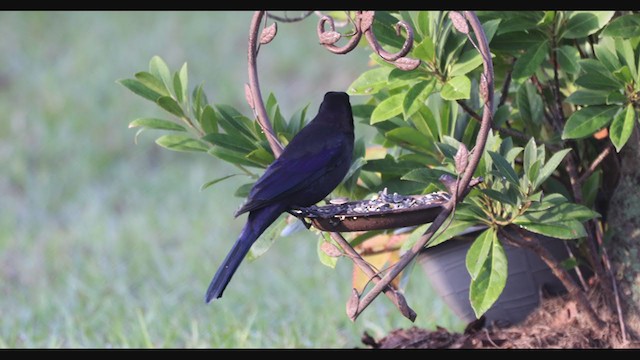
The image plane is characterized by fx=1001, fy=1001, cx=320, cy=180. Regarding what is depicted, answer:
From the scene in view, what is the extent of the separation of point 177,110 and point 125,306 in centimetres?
228

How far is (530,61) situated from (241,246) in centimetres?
106

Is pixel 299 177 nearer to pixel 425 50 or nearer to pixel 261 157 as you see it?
pixel 261 157

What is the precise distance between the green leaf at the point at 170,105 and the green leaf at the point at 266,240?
0.49 metres

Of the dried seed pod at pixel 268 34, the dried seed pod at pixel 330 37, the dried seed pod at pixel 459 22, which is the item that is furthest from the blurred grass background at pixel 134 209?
the dried seed pod at pixel 459 22

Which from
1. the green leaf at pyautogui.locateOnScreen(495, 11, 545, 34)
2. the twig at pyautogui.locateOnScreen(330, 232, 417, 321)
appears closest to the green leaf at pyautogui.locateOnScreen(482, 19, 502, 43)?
the green leaf at pyautogui.locateOnScreen(495, 11, 545, 34)

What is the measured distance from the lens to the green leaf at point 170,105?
3.26 metres

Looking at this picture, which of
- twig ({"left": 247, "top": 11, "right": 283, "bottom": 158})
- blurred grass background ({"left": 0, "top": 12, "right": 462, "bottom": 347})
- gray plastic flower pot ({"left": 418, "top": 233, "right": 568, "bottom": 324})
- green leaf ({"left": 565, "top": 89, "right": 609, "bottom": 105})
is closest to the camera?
twig ({"left": 247, "top": 11, "right": 283, "bottom": 158})

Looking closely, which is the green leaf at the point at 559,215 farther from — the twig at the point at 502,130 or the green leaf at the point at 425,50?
the green leaf at the point at 425,50

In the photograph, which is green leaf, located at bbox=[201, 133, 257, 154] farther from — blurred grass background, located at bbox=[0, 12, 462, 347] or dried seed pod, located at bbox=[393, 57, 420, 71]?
blurred grass background, located at bbox=[0, 12, 462, 347]

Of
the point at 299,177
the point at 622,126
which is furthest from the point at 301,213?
the point at 622,126

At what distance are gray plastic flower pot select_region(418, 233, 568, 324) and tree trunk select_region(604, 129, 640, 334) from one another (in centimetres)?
26

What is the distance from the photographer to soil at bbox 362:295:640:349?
3389 mm

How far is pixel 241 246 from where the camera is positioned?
2820mm

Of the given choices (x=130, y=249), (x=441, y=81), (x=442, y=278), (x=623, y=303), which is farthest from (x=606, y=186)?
(x=130, y=249)
